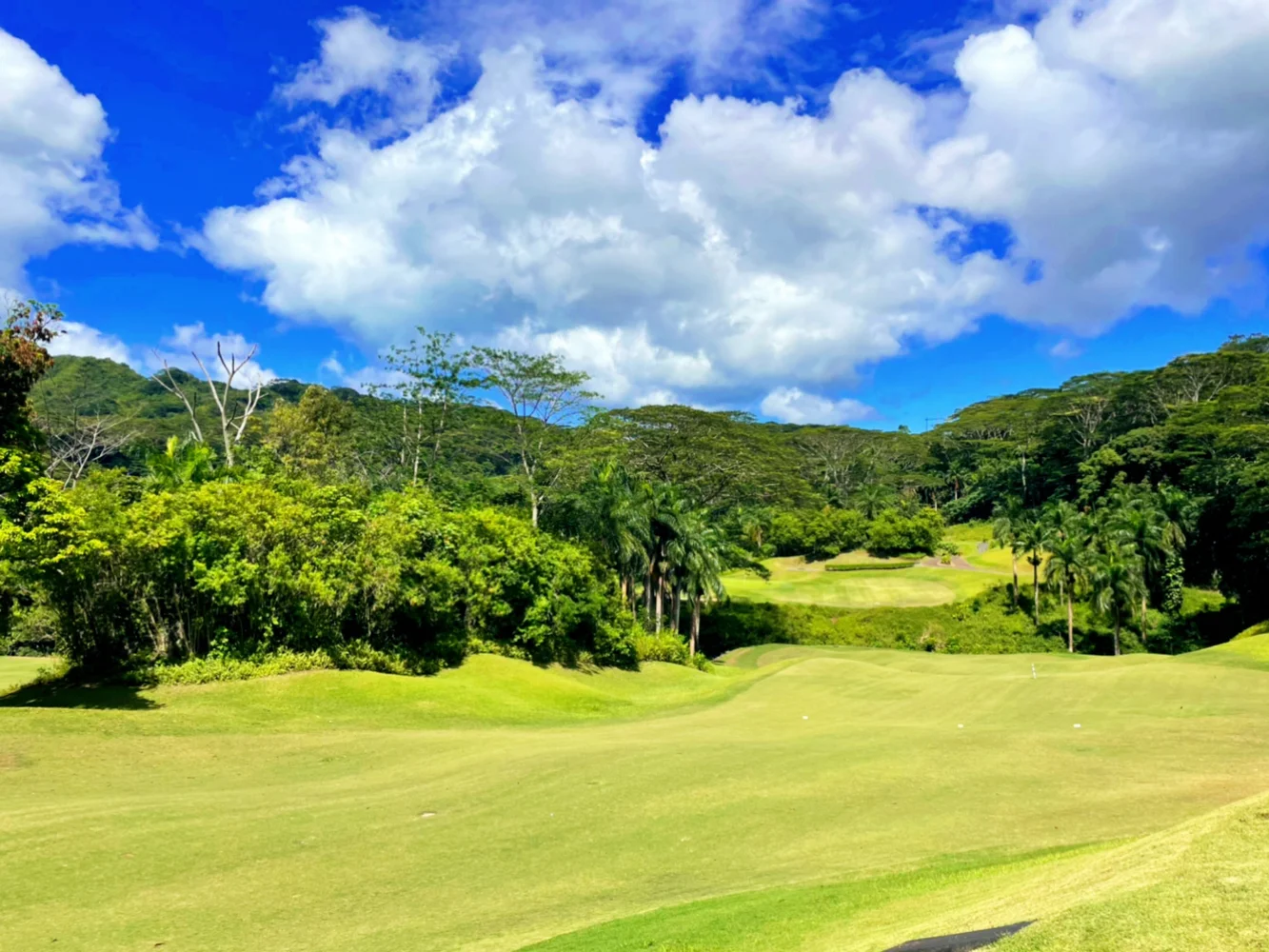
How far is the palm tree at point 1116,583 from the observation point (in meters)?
53.2

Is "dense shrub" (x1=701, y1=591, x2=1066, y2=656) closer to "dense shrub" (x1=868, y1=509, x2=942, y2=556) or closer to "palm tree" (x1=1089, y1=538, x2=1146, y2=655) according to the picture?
"palm tree" (x1=1089, y1=538, x2=1146, y2=655)

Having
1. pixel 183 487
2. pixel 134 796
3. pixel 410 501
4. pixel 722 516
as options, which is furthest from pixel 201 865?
pixel 722 516

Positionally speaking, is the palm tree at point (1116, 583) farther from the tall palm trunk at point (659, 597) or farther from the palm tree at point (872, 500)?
the palm tree at point (872, 500)

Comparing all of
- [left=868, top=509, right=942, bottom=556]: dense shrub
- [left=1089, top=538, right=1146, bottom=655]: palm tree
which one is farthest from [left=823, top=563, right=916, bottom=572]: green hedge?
[left=1089, top=538, right=1146, bottom=655]: palm tree

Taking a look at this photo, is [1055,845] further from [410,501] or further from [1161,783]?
[410,501]

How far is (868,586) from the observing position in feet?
245

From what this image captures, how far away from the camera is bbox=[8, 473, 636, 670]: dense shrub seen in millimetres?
24188

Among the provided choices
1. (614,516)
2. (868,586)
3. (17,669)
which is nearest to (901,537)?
(868,586)

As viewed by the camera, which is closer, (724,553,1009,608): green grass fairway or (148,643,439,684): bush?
(148,643,439,684): bush

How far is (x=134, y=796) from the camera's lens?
15648mm

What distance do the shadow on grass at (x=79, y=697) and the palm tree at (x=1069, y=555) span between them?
2201 inches

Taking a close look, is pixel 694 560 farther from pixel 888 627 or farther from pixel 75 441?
pixel 75 441

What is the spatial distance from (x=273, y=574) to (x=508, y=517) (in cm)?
1597

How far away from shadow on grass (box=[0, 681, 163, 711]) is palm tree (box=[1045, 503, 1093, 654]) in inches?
2201
